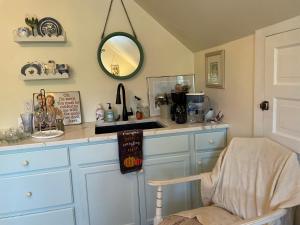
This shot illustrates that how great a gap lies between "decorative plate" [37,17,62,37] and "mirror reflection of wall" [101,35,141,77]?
42 centimetres

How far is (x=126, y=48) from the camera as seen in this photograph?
2299 millimetres

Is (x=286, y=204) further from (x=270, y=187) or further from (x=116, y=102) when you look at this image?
(x=116, y=102)

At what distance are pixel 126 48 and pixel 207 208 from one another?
5.03 ft

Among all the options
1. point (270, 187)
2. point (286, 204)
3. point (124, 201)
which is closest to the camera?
point (286, 204)

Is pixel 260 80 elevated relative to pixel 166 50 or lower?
lower

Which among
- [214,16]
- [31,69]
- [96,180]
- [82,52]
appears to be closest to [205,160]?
[96,180]

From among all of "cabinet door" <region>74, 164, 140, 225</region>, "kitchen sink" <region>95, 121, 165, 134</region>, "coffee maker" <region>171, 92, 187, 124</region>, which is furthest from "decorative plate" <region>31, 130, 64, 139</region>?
"coffee maker" <region>171, 92, 187, 124</region>

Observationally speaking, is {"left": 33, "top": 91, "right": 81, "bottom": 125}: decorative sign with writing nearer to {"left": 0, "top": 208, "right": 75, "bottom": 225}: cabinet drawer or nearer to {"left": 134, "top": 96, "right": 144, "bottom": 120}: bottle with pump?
{"left": 134, "top": 96, "right": 144, "bottom": 120}: bottle with pump

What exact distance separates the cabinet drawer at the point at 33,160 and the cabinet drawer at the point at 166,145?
575 millimetres

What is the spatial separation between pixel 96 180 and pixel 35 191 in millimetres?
400

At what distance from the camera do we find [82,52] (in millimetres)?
2213

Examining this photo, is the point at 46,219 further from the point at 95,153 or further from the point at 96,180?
the point at 95,153

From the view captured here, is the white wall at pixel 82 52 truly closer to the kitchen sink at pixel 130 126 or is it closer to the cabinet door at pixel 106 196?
the kitchen sink at pixel 130 126

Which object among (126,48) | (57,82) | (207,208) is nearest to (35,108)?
(57,82)
